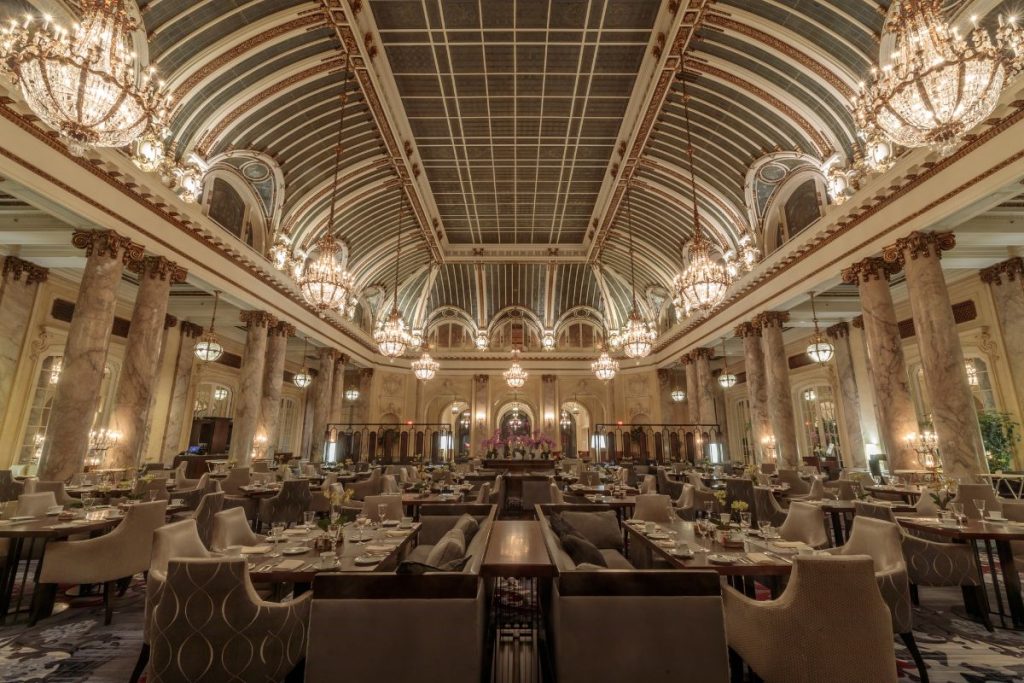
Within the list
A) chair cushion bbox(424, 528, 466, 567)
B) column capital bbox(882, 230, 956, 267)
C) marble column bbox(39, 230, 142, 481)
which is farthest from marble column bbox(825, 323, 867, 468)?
marble column bbox(39, 230, 142, 481)

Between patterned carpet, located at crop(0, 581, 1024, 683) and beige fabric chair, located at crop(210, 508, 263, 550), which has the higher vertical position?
beige fabric chair, located at crop(210, 508, 263, 550)

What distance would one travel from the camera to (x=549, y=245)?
724 inches

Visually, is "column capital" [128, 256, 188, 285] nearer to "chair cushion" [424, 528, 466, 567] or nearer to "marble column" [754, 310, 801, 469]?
"chair cushion" [424, 528, 466, 567]

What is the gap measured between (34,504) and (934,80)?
32.2 ft

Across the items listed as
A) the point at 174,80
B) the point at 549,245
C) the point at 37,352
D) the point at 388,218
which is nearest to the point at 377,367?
the point at 388,218

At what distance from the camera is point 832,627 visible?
7.46 feet

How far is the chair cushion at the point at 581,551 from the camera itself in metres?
2.77

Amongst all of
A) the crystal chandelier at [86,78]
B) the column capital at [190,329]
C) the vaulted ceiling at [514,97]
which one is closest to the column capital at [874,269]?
the vaulted ceiling at [514,97]

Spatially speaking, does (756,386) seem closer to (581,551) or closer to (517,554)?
(581,551)

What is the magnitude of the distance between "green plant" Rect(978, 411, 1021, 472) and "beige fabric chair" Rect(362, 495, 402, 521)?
37.4 ft

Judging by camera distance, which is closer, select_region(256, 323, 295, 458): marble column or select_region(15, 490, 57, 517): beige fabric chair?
select_region(15, 490, 57, 517): beige fabric chair

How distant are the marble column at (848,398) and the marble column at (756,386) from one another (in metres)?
3.04

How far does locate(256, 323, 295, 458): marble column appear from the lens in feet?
41.6

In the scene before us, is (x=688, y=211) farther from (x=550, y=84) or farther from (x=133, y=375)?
(x=133, y=375)
